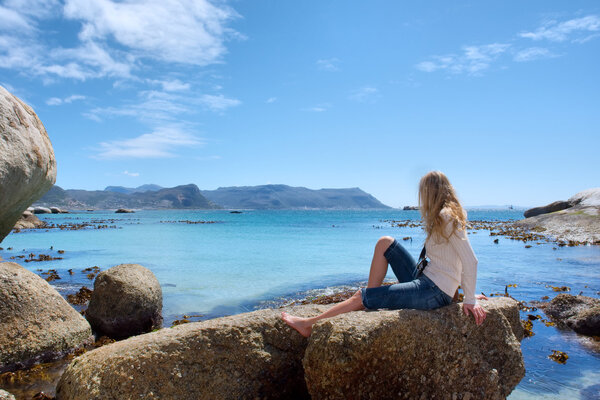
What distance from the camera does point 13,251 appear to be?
2683cm

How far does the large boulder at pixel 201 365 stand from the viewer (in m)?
4.45

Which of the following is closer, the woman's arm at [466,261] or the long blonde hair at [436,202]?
the woman's arm at [466,261]

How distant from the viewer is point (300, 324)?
5.20 m

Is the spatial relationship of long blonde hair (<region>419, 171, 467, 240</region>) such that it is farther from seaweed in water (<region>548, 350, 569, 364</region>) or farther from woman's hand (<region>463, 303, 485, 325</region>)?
seaweed in water (<region>548, 350, 569, 364</region>)

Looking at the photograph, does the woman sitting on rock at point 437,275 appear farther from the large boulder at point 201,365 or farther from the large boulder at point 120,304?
the large boulder at point 120,304

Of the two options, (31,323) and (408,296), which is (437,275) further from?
(31,323)

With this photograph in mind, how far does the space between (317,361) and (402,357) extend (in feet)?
3.10

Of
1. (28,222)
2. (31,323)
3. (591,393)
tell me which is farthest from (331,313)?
(28,222)

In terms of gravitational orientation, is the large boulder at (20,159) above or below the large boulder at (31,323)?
above

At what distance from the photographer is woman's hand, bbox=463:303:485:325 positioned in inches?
197

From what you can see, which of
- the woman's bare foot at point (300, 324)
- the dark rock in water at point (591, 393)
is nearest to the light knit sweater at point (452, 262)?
the woman's bare foot at point (300, 324)

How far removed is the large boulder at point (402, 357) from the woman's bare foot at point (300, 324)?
55 cm

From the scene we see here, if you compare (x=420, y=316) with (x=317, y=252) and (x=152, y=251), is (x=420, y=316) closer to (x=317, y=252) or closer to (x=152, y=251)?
(x=317, y=252)

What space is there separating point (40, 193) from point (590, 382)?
11382mm
